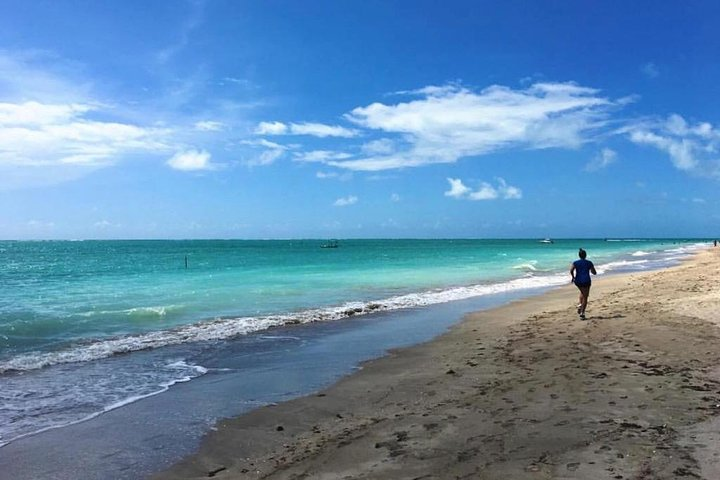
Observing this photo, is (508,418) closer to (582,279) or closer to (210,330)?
(582,279)

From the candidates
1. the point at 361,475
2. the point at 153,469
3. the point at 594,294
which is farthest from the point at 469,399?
the point at 594,294

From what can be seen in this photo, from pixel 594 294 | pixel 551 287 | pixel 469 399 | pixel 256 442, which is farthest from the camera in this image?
pixel 551 287

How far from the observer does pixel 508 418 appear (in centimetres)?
672

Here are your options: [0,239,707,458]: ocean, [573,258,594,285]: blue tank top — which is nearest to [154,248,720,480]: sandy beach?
[0,239,707,458]: ocean

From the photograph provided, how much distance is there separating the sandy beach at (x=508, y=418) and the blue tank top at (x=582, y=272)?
2.89 metres

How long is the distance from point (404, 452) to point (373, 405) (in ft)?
7.79

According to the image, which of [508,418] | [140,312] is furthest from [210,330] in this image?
[508,418]

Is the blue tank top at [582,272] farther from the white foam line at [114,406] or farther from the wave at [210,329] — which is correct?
the white foam line at [114,406]

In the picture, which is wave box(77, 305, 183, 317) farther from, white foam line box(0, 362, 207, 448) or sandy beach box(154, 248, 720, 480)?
sandy beach box(154, 248, 720, 480)

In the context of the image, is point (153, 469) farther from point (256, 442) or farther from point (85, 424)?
point (85, 424)

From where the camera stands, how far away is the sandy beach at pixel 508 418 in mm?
5293

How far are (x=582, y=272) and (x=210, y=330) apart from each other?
11187 millimetres

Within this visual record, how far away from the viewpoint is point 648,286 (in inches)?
888

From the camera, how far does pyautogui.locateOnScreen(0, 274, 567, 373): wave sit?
1276cm
